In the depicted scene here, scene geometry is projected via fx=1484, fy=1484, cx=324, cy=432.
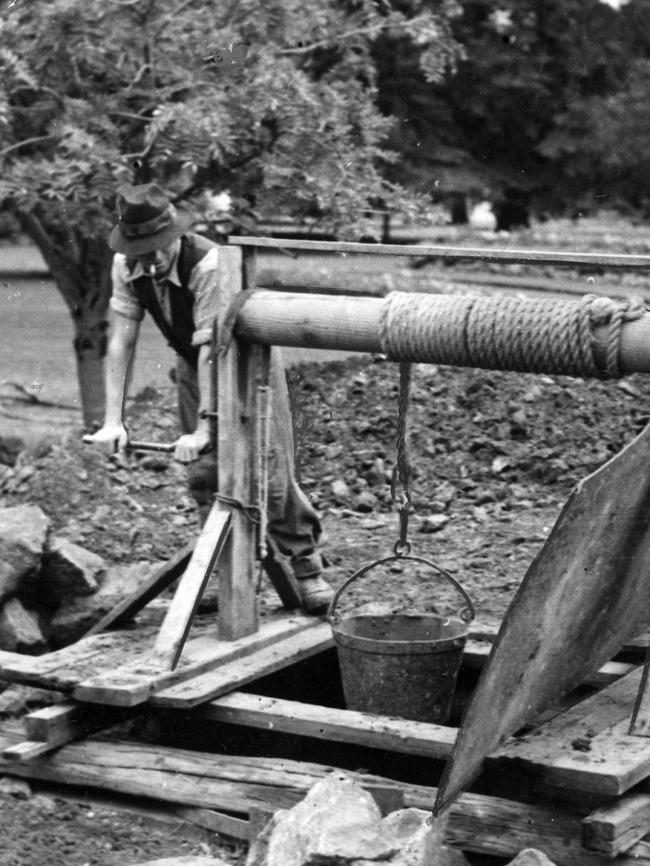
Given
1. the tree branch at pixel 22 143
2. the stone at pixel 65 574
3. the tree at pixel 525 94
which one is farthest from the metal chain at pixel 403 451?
the tree at pixel 525 94

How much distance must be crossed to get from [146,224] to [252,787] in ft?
7.16

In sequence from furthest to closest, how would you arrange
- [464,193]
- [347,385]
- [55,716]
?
[464,193] → [347,385] → [55,716]

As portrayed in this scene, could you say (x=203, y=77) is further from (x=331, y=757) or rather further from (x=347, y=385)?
(x=331, y=757)

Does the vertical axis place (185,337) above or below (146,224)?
below

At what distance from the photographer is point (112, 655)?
580 centimetres

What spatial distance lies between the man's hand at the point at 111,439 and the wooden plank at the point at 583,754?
6.33ft

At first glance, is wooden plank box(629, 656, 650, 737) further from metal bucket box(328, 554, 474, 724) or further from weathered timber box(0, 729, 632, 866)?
metal bucket box(328, 554, 474, 724)

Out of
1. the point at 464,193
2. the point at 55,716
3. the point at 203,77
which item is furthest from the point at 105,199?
the point at 464,193

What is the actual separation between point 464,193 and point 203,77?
13163 mm

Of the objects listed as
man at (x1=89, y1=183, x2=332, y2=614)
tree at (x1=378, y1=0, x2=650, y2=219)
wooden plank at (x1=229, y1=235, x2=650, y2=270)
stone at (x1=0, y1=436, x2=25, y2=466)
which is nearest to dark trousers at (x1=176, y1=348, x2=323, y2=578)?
man at (x1=89, y1=183, x2=332, y2=614)

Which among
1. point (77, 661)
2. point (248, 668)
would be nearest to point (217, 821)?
point (248, 668)

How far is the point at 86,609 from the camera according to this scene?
659 cm

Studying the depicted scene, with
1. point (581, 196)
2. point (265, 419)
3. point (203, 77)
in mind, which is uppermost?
point (203, 77)

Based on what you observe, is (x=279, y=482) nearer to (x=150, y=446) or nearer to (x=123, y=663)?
(x=150, y=446)
